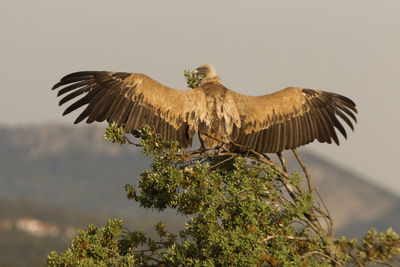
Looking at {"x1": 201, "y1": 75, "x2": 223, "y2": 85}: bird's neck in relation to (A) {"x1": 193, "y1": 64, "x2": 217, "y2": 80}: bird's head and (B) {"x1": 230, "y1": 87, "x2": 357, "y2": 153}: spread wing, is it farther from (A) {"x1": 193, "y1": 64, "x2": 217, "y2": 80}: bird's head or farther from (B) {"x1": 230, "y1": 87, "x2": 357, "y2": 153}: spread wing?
(B) {"x1": 230, "y1": 87, "x2": 357, "y2": 153}: spread wing

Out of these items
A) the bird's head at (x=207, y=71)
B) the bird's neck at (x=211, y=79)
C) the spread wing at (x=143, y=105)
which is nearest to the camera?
the spread wing at (x=143, y=105)

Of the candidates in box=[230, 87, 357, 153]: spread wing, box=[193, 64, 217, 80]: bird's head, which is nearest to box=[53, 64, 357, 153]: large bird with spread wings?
box=[230, 87, 357, 153]: spread wing

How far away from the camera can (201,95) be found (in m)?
13.0

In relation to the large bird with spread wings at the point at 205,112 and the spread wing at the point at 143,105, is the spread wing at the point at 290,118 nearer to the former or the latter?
the large bird with spread wings at the point at 205,112

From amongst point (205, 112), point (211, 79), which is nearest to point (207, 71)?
point (211, 79)

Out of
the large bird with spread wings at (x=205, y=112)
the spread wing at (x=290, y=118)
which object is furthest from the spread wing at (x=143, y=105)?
the spread wing at (x=290, y=118)

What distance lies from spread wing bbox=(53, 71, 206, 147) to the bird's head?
178 cm

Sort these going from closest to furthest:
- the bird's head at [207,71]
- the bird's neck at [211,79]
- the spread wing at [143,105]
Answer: the spread wing at [143,105] < the bird's neck at [211,79] < the bird's head at [207,71]

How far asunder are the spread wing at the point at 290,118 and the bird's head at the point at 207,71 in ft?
5.17

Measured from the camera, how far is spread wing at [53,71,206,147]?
12539 millimetres

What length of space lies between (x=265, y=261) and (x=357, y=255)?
4.33 m

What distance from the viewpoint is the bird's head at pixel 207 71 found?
14.8 meters

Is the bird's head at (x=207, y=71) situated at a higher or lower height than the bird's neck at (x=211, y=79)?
higher

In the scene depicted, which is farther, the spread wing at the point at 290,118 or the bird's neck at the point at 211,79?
the bird's neck at the point at 211,79
